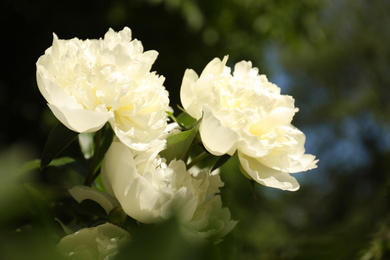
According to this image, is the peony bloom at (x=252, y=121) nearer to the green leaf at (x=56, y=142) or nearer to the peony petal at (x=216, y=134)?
the peony petal at (x=216, y=134)

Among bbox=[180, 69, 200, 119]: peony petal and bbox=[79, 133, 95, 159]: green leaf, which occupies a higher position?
bbox=[180, 69, 200, 119]: peony petal

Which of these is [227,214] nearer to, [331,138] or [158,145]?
[158,145]

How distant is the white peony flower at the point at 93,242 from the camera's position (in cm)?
28

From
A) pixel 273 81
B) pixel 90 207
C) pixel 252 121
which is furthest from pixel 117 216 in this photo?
pixel 273 81

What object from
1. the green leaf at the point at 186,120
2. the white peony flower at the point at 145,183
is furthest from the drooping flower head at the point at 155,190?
the green leaf at the point at 186,120

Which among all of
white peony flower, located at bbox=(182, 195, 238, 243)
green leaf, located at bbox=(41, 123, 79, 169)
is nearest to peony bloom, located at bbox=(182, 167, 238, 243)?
white peony flower, located at bbox=(182, 195, 238, 243)

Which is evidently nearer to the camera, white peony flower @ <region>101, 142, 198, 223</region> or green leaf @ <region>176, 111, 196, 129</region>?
white peony flower @ <region>101, 142, 198, 223</region>

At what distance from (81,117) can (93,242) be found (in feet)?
0.31

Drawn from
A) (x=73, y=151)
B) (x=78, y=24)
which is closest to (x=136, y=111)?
(x=73, y=151)

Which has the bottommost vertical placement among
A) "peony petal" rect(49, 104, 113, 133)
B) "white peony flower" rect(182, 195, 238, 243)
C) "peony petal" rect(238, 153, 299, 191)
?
"white peony flower" rect(182, 195, 238, 243)

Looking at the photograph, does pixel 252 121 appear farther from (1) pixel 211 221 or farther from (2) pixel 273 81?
(2) pixel 273 81

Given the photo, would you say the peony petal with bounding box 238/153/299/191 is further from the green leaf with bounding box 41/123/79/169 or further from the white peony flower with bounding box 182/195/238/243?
the green leaf with bounding box 41/123/79/169

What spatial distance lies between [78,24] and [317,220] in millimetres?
5606

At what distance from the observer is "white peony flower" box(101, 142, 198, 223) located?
0.30 m
